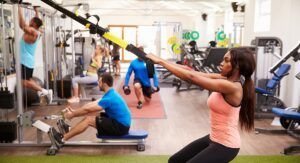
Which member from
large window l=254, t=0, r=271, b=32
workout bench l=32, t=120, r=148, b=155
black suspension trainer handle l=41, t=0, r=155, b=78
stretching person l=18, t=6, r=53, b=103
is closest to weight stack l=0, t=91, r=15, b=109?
workout bench l=32, t=120, r=148, b=155

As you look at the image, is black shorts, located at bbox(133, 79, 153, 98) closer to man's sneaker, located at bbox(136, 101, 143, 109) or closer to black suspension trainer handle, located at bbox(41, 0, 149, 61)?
man's sneaker, located at bbox(136, 101, 143, 109)

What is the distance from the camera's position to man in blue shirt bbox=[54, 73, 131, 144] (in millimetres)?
3555

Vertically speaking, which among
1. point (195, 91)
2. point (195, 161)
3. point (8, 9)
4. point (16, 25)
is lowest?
point (195, 91)

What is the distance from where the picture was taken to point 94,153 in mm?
3777

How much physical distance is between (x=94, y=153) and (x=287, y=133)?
8.59ft

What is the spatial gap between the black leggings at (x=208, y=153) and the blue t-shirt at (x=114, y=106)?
5.44 feet

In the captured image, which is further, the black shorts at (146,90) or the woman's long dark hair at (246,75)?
the black shorts at (146,90)

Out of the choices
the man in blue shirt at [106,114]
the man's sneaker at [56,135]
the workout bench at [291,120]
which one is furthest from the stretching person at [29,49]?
the workout bench at [291,120]

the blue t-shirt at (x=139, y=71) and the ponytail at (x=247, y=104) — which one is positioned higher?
the ponytail at (x=247, y=104)

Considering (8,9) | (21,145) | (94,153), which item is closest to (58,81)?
(8,9)

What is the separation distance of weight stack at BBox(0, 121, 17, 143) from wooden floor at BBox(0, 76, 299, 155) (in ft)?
0.36

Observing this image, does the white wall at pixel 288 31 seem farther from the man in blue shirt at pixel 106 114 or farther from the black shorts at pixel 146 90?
the man in blue shirt at pixel 106 114

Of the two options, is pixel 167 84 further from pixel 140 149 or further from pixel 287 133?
pixel 140 149

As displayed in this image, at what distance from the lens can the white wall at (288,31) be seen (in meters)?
5.61
